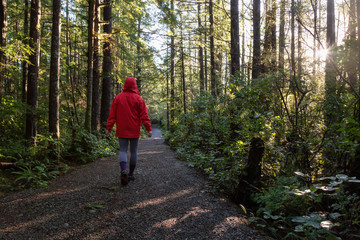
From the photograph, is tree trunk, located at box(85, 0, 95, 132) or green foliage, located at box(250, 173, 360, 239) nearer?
green foliage, located at box(250, 173, 360, 239)

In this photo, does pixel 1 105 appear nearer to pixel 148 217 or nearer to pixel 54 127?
pixel 54 127

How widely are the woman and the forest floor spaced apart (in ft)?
1.81

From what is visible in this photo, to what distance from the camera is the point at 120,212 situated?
317cm

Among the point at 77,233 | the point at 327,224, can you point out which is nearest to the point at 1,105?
the point at 77,233

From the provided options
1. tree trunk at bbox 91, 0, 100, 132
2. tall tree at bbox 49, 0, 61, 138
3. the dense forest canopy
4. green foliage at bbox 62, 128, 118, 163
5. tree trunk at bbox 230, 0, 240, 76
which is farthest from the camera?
tree trunk at bbox 91, 0, 100, 132

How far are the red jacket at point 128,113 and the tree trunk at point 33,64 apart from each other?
3137mm

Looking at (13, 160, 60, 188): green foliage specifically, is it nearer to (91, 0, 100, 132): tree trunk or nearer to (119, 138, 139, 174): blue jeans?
(119, 138, 139, 174): blue jeans

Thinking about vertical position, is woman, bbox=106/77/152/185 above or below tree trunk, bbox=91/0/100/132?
below

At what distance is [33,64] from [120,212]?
585 cm

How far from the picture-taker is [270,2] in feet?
26.5

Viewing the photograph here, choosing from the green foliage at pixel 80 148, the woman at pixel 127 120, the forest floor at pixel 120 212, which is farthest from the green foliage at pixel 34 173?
the woman at pixel 127 120

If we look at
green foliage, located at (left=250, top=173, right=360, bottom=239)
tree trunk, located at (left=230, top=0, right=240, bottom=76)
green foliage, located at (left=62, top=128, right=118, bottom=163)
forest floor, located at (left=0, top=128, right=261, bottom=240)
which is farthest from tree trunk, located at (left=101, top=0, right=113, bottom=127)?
green foliage, located at (left=250, top=173, right=360, bottom=239)

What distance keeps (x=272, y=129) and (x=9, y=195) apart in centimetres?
539

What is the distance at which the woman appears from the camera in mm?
4672
